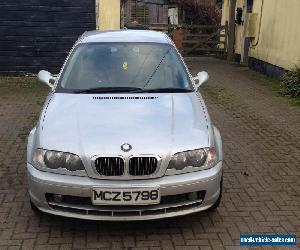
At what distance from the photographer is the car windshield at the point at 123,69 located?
183 inches

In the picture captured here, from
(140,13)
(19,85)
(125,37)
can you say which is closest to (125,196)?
(125,37)

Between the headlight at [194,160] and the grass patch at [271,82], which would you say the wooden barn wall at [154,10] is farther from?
the headlight at [194,160]

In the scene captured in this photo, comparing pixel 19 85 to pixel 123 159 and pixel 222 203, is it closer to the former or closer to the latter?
pixel 222 203

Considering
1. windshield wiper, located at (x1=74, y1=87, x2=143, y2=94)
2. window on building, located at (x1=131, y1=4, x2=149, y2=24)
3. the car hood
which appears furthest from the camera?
window on building, located at (x1=131, y1=4, x2=149, y2=24)

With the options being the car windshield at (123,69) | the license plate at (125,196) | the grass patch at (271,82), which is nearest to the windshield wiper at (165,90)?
the car windshield at (123,69)

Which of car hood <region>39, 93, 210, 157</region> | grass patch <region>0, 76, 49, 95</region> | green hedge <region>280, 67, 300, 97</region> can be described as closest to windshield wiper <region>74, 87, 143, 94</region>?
car hood <region>39, 93, 210, 157</region>

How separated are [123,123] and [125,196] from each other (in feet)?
2.40

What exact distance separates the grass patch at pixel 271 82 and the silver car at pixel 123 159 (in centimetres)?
630

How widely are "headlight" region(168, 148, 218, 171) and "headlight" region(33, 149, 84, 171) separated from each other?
837 mm

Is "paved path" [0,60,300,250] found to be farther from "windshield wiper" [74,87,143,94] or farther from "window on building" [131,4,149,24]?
"window on building" [131,4,149,24]

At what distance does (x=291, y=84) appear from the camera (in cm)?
1037

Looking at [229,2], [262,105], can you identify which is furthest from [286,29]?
[229,2]

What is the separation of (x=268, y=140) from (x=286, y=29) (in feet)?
21.2

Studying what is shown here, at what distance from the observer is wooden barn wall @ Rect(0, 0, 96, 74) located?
11.9 meters
